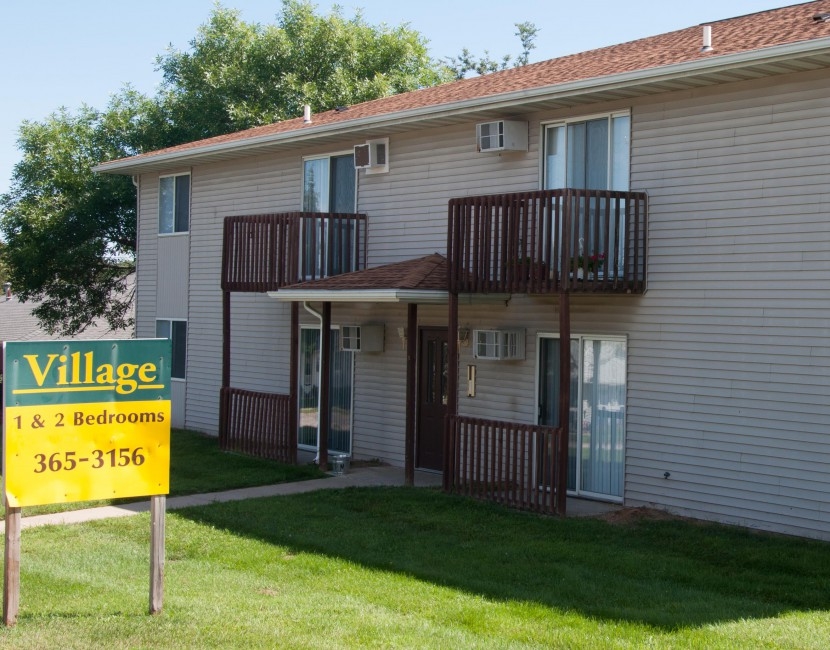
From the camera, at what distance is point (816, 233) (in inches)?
415

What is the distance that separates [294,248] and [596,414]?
5.22m

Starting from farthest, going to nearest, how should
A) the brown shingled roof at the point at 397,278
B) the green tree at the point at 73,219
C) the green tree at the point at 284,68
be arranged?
1. the green tree at the point at 284,68
2. the green tree at the point at 73,219
3. the brown shingled roof at the point at 397,278

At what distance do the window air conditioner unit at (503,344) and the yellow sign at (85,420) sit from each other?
619 centimetres

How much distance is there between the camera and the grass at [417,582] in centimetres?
704

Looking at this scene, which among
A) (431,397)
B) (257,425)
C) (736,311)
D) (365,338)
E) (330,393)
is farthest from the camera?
(330,393)

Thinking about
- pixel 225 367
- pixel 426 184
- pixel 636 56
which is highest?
pixel 636 56

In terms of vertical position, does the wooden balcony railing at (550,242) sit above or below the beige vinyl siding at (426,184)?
below

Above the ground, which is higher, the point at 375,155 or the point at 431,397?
the point at 375,155

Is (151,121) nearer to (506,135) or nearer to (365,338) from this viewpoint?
(365,338)

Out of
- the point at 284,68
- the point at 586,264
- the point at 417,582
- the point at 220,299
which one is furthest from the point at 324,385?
the point at 284,68

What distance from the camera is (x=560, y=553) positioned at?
9680 mm

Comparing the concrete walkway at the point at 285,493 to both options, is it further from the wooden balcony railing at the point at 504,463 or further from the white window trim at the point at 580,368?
the wooden balcony railing at the point at 504,463

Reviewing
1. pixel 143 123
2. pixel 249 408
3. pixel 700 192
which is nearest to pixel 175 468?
pixel 249 408

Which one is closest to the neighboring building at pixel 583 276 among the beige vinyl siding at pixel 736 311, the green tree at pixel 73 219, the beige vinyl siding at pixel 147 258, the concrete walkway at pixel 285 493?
the beige vinyl siding at pixel 736 311
